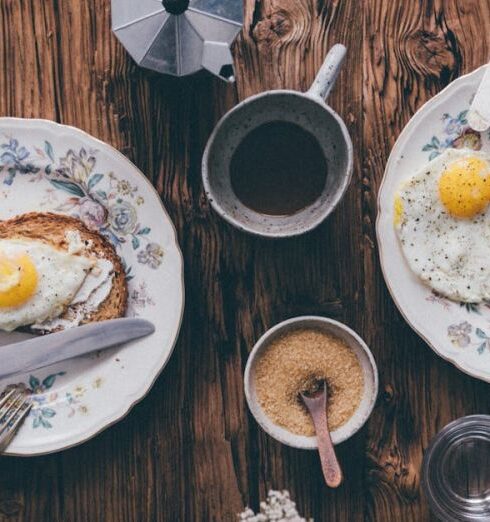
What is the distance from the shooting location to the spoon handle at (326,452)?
1700 mm

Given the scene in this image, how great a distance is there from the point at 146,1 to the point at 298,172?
52cm

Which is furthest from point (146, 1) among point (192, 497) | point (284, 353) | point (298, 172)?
point (192, 497)

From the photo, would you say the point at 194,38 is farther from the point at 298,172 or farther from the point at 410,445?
the point at 410,445

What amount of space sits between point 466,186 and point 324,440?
69 centimetres

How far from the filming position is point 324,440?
5.58ft

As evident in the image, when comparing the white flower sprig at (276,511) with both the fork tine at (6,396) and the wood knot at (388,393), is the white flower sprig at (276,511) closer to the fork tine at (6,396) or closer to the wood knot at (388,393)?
the wood knot at (388,393)

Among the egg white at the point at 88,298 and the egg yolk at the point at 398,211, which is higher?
the egg yolk at the point at 398,211

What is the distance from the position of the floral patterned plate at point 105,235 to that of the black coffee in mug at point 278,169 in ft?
0.70

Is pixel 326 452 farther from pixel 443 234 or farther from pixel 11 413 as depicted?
pixel 11 413

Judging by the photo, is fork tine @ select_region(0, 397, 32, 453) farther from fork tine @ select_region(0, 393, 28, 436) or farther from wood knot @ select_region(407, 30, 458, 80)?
wood knot @ select_region(407, 30, 458, 80)

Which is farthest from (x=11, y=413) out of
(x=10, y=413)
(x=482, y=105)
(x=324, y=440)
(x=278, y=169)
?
(x=482, y=105)

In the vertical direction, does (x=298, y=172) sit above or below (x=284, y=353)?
above

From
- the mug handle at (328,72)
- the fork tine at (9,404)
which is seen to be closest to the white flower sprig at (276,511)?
the fork tine at (9,404)

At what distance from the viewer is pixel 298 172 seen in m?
1.70
